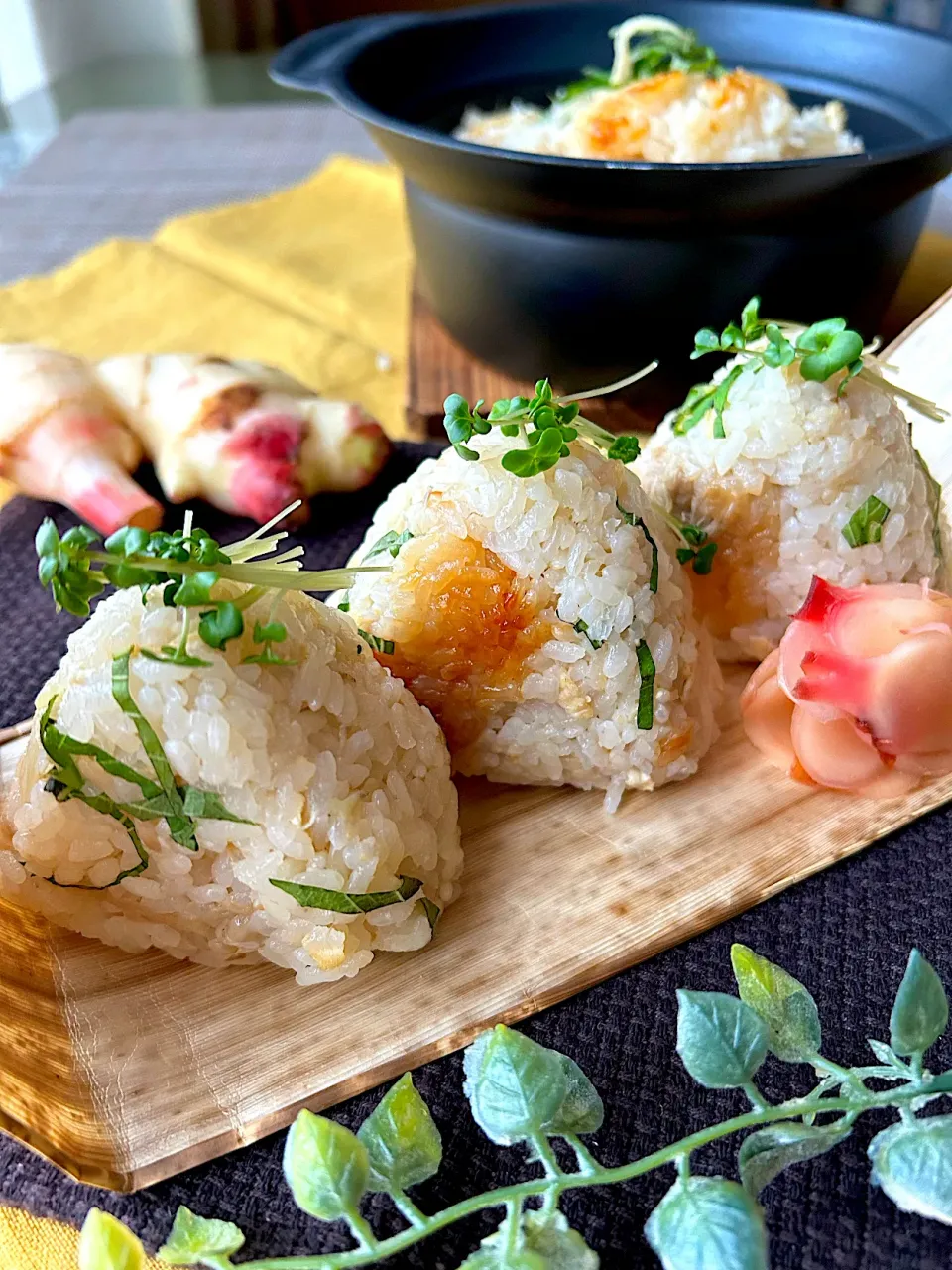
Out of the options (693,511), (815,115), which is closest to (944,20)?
(815,115)

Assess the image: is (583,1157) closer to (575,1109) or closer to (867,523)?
(575,1109)

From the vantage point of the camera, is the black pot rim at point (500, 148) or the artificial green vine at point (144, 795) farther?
the black pot rim at point (500, 148)

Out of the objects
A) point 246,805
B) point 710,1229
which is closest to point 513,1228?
point 710,1229

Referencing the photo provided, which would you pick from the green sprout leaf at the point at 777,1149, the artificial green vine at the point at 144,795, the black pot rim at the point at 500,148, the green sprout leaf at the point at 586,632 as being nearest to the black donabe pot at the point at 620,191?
the black pot rim at the point at 500,148

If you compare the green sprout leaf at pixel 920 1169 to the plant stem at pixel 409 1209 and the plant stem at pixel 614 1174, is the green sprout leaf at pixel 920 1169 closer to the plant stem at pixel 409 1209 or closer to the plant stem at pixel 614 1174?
the plant stem at pixel 614 1174

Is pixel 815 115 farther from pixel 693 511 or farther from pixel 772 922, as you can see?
pixel 772 922

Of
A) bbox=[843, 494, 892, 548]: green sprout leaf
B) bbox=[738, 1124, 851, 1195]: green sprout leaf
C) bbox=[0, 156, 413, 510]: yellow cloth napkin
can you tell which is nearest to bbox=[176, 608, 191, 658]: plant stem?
bbox=[738, 1124, 851, 1195]: green sprout leaf

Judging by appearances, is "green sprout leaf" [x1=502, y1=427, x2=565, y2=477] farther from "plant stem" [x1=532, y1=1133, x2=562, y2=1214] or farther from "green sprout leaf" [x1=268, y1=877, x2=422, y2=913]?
"plant stem" [x1=532, y1=1133, x2=562, y2=1214]
